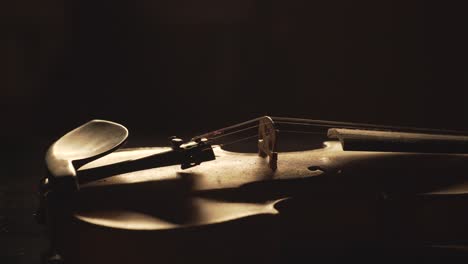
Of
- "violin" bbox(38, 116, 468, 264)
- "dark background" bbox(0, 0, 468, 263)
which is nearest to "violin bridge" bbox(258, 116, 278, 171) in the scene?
"violin" bbox(38, 116, 468, 264)

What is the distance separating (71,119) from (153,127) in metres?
0.57

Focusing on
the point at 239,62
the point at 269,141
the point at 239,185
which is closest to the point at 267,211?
the point at 239,185

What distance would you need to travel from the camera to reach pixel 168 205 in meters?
1.13

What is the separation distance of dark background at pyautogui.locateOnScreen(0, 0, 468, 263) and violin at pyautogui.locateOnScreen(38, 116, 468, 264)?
2176 mm

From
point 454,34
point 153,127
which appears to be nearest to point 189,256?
point 153,127

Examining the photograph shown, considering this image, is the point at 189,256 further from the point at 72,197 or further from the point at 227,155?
the point at 227,155

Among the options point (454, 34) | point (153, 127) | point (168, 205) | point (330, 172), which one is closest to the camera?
point (168, 205)

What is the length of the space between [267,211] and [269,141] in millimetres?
416

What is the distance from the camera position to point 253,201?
1173 millimetres

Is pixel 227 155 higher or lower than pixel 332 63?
lower

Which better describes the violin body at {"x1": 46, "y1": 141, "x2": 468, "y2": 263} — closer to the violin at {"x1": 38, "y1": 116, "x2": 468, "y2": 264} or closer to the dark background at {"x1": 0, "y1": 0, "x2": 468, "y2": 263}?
the violin at {"x1": 38, "y1": 116, "x2": 468, "y2": 264}

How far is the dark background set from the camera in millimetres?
3656

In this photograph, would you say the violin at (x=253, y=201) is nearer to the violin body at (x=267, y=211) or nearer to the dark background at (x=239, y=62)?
the violin body at (x=267, y=211)

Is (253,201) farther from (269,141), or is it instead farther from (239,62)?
(239,62)
